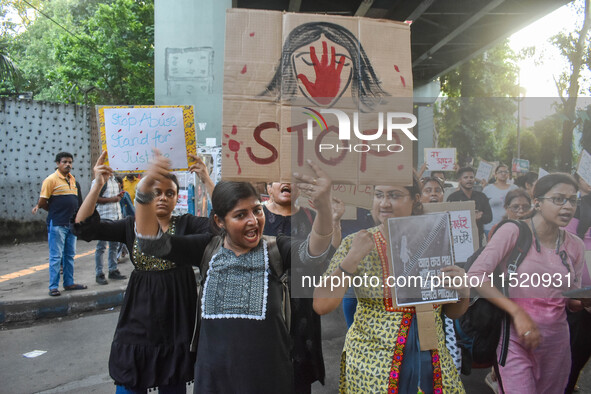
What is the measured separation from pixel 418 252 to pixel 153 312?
4.61ft

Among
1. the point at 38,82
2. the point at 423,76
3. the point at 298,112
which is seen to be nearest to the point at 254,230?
the point at 298,112

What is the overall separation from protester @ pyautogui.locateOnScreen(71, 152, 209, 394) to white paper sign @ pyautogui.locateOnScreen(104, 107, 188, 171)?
0.10 meters

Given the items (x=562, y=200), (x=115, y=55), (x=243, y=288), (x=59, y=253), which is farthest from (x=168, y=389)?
(x=115, y=55)

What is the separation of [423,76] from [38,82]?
866 inches

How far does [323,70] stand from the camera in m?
1.88

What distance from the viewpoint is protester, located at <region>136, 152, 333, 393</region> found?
6.04 ft

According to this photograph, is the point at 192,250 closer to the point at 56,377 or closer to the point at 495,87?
the point at 56,377

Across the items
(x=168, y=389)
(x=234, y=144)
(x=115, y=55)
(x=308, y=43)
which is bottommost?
(x=168, y=389)

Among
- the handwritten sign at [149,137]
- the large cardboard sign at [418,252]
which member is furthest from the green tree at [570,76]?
the handwritten sign at [149,137]

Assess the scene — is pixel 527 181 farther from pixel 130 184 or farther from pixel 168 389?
pixel 130 184

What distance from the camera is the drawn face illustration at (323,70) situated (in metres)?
1.87

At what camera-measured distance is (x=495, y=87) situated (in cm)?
1428

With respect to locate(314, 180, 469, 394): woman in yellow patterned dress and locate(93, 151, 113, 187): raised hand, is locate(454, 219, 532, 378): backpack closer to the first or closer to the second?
locate(314, 180, 469, 394): woman in yellow patterned dress

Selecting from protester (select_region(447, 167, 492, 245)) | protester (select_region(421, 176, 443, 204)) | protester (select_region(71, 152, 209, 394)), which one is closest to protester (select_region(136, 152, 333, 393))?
protester (select_region(71, 152, 209, 394))
